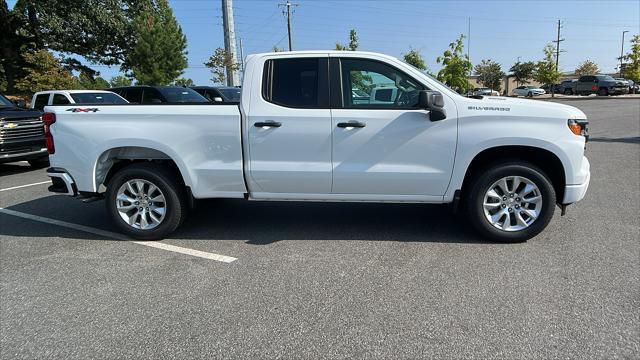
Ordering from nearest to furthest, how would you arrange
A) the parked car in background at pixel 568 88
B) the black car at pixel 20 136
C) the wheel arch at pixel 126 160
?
1. the wheel arch at pixel 126 160
2. the black car at pixel 20 136
3. the parked car in background at pixel 568 88

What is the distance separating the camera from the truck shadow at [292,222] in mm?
4812

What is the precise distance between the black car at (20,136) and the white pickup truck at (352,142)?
5.39 m

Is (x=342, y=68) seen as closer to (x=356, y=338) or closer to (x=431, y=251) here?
(x=431, y=251)

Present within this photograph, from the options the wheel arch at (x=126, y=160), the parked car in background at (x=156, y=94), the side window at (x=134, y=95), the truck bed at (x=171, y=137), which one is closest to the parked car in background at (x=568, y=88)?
the parked car in background at (x=156, y=94)

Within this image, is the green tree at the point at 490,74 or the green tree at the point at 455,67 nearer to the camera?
the green tree at the point at 455,67

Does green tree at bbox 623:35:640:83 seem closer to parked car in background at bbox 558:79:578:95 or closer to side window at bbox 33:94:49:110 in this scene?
parked car in background at bbox 558:79:578:95

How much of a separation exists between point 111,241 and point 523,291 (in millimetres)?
4194

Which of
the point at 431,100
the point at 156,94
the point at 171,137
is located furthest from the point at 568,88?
the point at 171,137

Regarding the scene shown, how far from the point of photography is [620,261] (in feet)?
12.9

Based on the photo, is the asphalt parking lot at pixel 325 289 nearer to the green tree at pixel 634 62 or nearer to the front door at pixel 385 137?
the front door at pixel 385 137

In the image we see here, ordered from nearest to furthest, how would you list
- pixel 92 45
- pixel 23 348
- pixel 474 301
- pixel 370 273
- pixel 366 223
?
pixel 23 348
pixel 474 301
pixel 370 273
pixel 366 223
pixel 92 45

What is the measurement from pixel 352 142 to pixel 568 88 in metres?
51.1

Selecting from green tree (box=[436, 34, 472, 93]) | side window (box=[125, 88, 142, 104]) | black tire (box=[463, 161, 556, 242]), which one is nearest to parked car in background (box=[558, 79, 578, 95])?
green tree (box=[436, 34, 472, 93])

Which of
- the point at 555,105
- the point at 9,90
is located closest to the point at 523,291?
the point at 555,105
